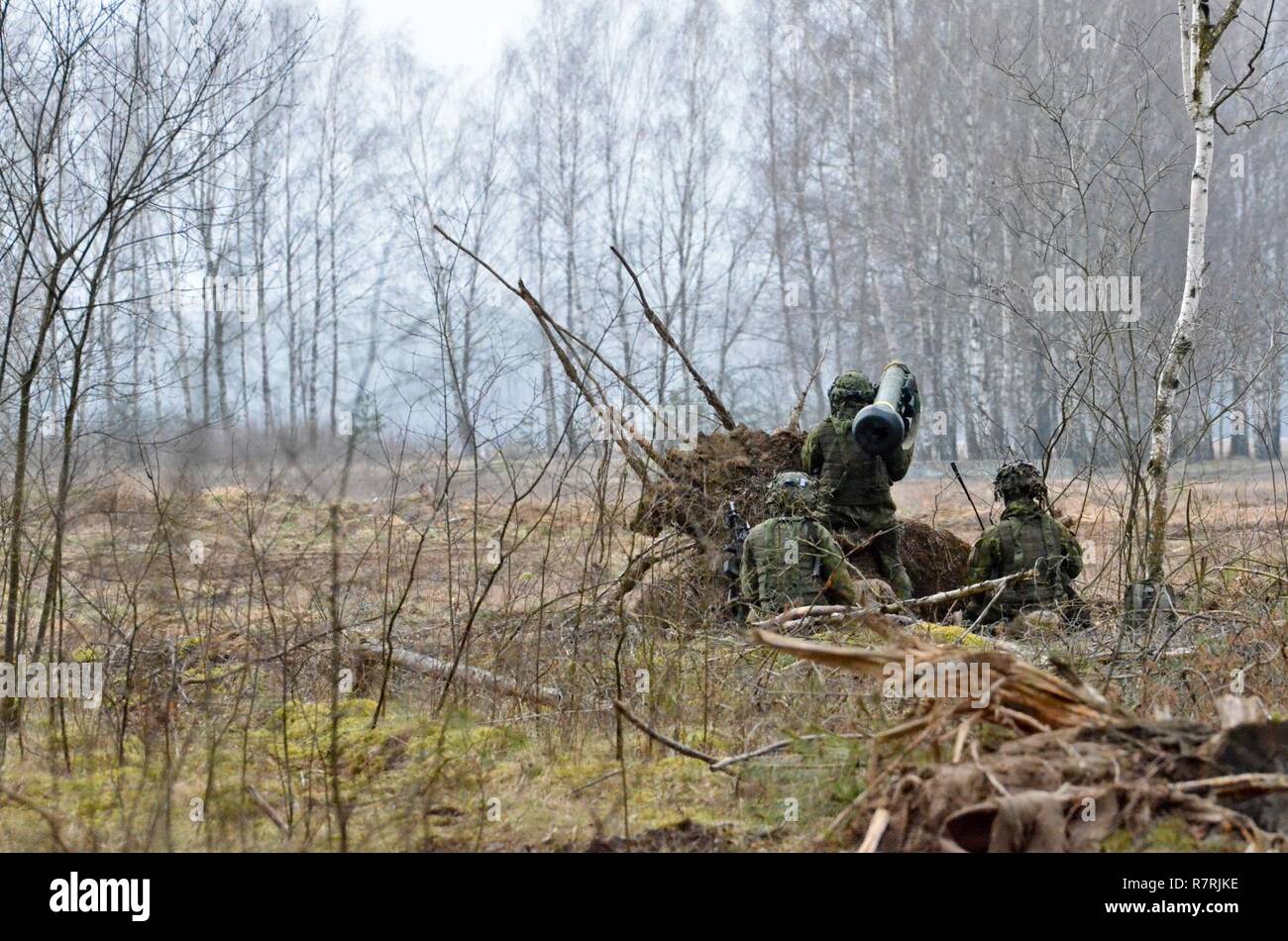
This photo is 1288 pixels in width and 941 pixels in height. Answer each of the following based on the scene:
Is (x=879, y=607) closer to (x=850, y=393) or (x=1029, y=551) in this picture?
(x=1029, y=551)

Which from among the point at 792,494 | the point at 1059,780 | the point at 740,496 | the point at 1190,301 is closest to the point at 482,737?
the point at 1059,780

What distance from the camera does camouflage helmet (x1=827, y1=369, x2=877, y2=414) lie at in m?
8.49

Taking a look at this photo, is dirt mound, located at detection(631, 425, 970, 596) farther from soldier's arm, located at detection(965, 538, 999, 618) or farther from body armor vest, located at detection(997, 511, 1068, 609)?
body armor vest, located at detection(997, 511, 1068, 609)

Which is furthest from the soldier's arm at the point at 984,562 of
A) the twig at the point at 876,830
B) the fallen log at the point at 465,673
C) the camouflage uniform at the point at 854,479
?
the twig at the point at 876,830

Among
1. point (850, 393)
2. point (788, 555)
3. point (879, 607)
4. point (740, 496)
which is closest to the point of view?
point (879, 607)

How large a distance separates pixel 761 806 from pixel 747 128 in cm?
2621

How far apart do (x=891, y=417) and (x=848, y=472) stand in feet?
2.03

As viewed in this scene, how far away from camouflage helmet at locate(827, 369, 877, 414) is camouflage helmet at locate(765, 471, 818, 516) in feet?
2.80

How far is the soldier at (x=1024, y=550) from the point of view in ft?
24.9

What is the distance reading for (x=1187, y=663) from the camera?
5.23 metres

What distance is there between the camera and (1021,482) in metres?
7.91

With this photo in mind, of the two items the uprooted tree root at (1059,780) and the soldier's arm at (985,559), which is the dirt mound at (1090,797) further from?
the soldier's arm at (985,559)

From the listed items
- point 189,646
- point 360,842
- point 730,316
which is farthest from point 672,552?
point 730,316
